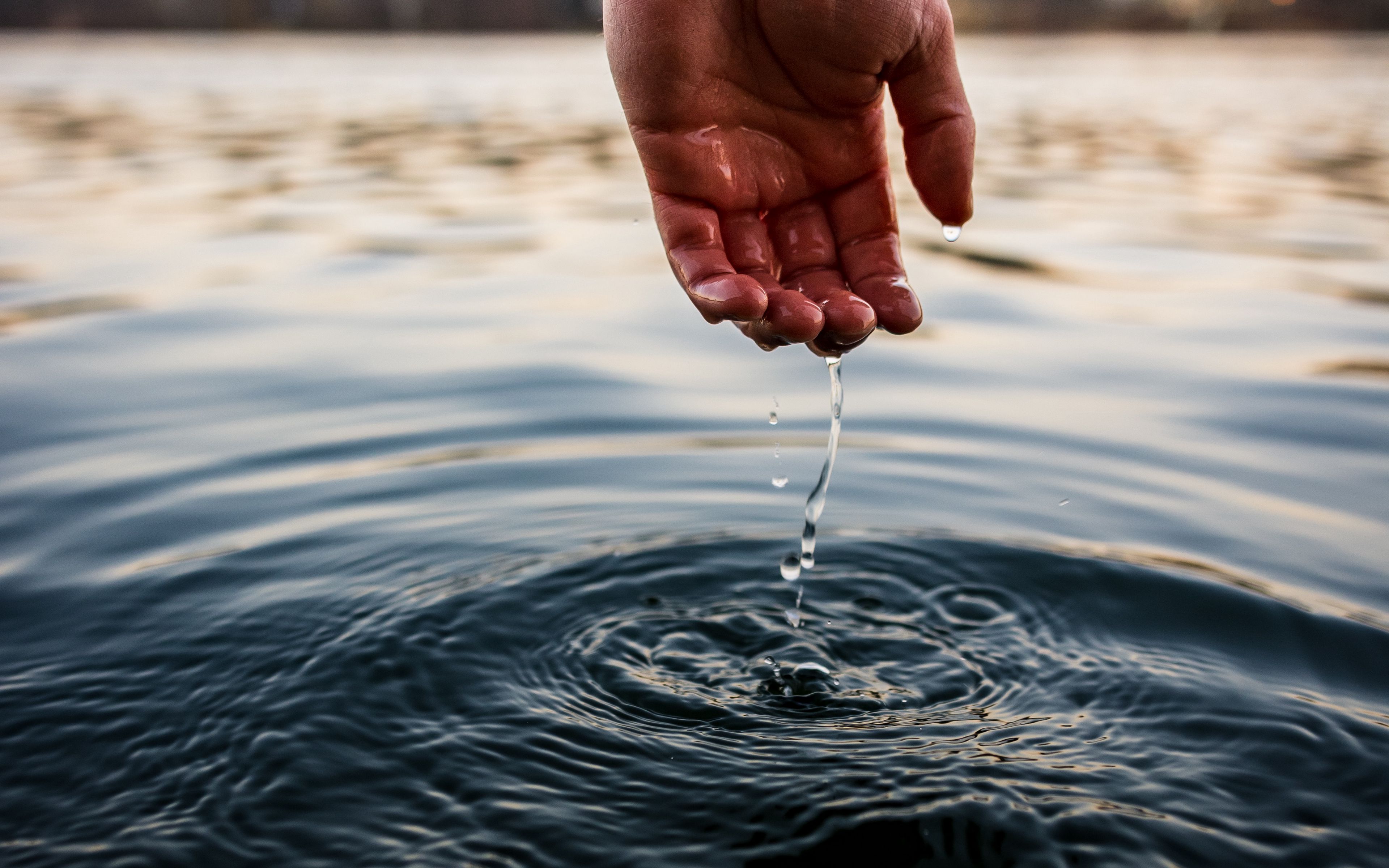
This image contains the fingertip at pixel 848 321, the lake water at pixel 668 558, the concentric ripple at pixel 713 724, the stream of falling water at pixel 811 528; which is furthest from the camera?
the stream of falling water at pixel 811 528

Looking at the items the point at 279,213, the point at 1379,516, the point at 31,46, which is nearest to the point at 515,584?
the point at 1379,516

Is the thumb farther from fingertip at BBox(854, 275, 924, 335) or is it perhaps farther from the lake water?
the lake water

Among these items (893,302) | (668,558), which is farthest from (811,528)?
(893,302)

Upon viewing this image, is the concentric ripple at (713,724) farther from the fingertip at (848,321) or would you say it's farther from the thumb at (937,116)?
the thumb at (937,116)

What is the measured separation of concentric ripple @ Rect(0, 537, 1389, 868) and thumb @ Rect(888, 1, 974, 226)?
1.23 meters

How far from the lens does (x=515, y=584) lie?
12.1 ft

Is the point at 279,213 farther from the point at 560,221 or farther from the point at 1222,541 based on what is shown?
the point at 1222,541

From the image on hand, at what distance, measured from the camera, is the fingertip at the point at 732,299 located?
2859 mm

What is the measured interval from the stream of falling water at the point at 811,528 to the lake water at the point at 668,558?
0.05 meters

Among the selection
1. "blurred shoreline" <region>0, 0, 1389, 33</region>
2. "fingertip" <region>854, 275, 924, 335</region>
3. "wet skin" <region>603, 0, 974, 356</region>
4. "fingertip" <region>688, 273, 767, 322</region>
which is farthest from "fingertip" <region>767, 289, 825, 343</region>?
"blurred shoreline" <region>0, 0, 1389, 33</region>

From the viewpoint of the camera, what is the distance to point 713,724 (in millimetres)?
2990

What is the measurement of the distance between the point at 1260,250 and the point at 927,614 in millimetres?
6561

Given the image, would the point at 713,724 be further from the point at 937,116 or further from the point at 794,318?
the point at 937,116

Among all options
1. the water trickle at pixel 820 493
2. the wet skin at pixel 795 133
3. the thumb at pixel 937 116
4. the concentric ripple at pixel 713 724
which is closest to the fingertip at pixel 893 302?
the wet skin at pixel 795 133
